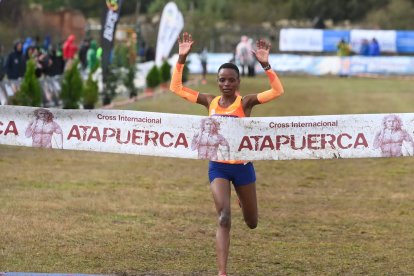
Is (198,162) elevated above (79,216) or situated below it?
above

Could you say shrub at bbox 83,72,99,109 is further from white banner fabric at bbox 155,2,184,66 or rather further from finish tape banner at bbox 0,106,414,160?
finish tape banner at bbox 0,106,414,160

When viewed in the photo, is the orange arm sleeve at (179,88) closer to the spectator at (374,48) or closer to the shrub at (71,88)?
the shrub at (71,88)

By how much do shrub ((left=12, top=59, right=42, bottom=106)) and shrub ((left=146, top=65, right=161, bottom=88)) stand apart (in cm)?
1350

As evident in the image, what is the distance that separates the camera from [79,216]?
13.2m

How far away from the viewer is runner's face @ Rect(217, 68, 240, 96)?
9.39 metres

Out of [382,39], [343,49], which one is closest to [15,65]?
[343,49]

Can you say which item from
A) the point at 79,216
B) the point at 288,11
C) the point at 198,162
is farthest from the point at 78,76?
the point at 288,11

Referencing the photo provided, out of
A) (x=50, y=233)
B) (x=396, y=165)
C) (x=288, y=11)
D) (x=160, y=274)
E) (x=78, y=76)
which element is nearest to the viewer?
(x=160, y=274)

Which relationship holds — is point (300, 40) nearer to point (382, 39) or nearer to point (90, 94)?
point (382, 39)

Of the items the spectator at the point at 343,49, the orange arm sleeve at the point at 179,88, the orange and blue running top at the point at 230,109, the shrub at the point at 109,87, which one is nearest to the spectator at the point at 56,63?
the shrub at the point at 109,87

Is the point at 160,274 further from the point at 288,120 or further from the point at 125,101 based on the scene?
the point at 125,101

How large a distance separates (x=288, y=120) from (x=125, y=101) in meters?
24.3

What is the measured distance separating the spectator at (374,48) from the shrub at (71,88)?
30265 millimetres

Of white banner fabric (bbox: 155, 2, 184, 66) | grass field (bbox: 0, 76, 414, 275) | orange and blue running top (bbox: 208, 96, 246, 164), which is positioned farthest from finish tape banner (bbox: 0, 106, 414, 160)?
white banner fabric (bbox: 155, 2, 184, 66)
